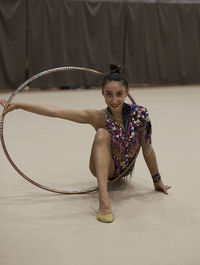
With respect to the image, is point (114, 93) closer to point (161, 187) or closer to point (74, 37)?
point (161, 187)

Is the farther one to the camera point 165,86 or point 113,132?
point 165,86

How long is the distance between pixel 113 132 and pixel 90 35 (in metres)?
5.83

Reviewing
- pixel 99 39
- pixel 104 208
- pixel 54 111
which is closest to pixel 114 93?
pixel 54 111

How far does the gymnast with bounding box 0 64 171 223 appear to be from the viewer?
2.18m

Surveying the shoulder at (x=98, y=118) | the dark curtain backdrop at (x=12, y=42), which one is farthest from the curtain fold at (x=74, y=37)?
the shoulder at (x=98, y=118)

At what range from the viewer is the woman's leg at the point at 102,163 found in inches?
84.5

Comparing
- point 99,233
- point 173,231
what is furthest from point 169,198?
point 99,233

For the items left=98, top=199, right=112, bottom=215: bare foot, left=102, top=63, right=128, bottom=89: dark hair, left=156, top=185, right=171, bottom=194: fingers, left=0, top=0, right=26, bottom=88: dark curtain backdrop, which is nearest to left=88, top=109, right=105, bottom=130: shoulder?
left=102, top=63, right=128, bottom=89: dark hair

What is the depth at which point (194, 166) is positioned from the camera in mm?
3076

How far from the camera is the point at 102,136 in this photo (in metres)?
2.25

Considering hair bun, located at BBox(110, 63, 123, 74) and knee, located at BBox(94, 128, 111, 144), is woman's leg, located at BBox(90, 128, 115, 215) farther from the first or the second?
hair bun, located at BBox(110, 63, 123, 74)

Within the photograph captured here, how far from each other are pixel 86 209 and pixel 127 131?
1.70ft

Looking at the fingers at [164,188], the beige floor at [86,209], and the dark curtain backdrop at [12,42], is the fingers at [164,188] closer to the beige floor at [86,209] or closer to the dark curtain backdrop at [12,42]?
the beige floor at [86,209]

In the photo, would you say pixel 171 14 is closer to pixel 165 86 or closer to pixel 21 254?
pixel 165 86
